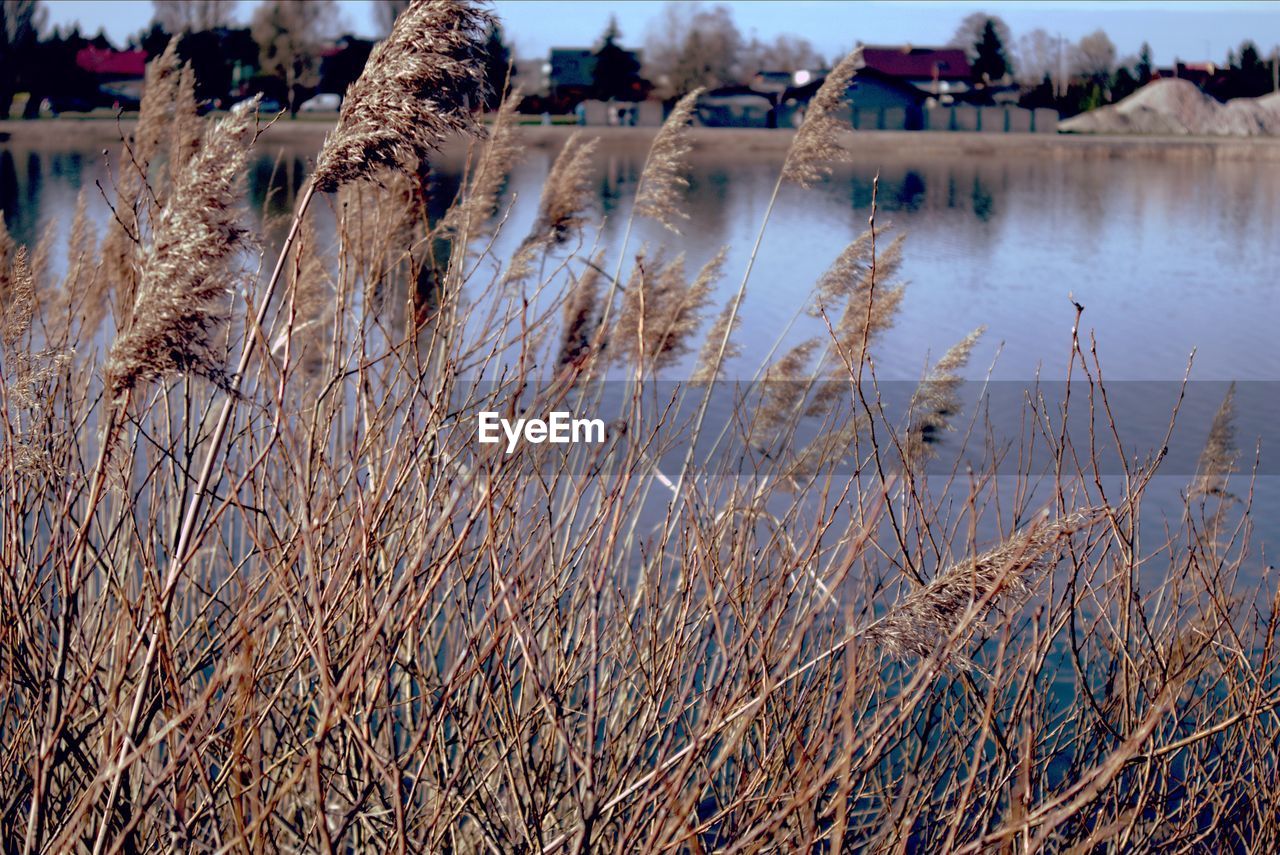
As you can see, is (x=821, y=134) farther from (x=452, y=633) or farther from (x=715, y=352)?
(x=452, y=633)

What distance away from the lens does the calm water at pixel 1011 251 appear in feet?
36.3

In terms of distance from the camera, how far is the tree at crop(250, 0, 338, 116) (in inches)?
955

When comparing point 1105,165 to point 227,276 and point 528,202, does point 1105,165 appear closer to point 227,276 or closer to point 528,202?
point 528,202

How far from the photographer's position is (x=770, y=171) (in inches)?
1223

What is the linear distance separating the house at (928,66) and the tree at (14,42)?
36.1 meters

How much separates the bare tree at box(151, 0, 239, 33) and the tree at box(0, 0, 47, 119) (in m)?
3.19

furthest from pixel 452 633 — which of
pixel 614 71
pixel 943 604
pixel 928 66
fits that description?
pixel 928 66

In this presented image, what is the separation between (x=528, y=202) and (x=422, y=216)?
52.7 feet

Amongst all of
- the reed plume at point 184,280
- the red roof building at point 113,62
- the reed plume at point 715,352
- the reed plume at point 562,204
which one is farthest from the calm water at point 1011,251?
the red roof building at point 113,62

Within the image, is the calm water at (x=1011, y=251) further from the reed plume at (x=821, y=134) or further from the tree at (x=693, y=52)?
the tree at (x=693, y=52)

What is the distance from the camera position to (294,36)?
24.9m

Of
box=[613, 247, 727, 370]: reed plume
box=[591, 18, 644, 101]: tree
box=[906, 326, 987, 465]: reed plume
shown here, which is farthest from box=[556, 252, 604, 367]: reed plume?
box=[591, 18, 644, 101]: tree

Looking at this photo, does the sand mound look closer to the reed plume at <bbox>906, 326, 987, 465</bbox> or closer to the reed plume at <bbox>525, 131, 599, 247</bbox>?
the reed plume at <bbox>525, 131, 599, 247</bbox>

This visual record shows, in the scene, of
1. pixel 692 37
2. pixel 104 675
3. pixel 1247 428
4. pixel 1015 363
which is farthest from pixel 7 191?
pixel 692 37
